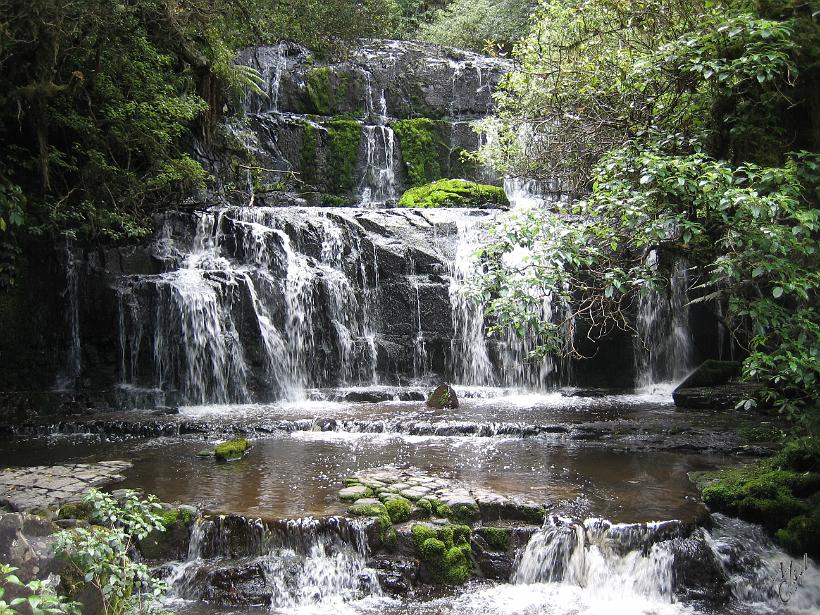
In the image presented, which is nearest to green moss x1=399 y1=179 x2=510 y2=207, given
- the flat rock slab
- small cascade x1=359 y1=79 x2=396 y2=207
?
small cascade x1=359 y1=79 x2=396 y2=207

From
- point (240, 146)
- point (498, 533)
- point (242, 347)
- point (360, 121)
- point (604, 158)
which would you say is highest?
point (360, 121)

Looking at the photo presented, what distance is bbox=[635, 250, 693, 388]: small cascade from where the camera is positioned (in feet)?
47.2

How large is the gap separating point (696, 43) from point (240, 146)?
12.9 metres

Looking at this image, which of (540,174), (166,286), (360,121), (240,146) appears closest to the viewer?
(540,174)

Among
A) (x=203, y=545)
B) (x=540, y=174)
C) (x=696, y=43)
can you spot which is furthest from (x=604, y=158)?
(x=203, y=545)

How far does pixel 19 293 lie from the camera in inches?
498

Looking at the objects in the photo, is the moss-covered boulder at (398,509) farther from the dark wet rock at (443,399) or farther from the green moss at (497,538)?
the dark wet rock at (443,399)

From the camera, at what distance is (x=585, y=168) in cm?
1040

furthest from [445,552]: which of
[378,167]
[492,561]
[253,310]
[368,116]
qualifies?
[368,116]

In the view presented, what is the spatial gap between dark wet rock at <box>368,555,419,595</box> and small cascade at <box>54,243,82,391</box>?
9263mm

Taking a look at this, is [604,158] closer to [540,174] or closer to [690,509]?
[690,509]

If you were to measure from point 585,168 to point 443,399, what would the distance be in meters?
4.34

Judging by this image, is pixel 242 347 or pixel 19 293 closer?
pixel 19 293

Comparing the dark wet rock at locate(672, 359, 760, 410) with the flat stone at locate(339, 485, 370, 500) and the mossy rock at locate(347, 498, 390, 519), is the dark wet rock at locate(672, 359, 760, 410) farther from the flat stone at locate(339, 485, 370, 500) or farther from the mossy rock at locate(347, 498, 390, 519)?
the mossy rock at locate(347, 498, 390, 519)
